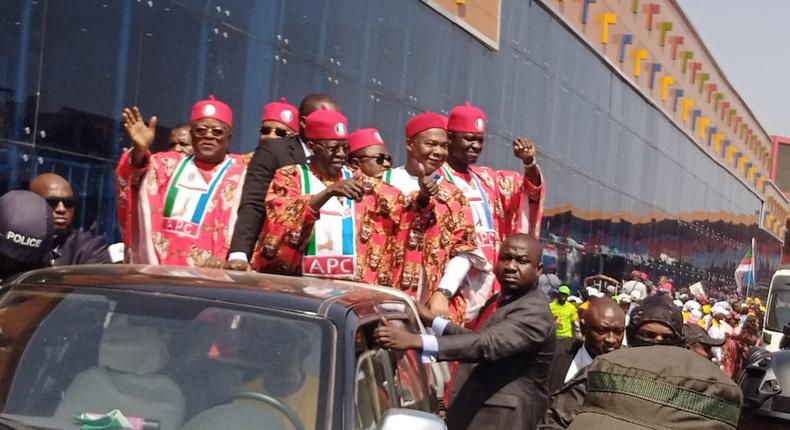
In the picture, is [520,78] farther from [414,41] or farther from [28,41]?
[28,41]

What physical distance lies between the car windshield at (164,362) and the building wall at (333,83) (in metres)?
3.69

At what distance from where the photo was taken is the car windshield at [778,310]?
24.4m

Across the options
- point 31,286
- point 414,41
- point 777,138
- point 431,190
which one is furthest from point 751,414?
point 777,138

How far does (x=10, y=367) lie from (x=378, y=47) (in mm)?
10388

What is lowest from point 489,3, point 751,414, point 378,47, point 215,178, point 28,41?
point 751,414

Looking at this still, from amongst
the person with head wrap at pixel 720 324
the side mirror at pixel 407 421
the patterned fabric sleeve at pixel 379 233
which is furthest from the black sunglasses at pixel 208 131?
the person with head wrap at pixel 720 324

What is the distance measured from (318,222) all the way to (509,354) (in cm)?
140

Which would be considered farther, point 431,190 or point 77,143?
point 77,143

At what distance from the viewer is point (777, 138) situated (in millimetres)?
91875

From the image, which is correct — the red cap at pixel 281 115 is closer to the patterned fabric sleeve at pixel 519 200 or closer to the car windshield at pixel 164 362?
the patterned fabric sleeve at pixel 519 200

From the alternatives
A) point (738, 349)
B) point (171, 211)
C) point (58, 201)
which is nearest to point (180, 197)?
point (171, 211)

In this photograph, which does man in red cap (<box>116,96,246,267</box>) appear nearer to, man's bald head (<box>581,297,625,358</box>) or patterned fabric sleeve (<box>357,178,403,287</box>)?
patterned fabric sleeve (<box>357,178,403,287</box>)

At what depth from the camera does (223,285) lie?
186 inches

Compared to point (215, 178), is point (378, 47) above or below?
above
